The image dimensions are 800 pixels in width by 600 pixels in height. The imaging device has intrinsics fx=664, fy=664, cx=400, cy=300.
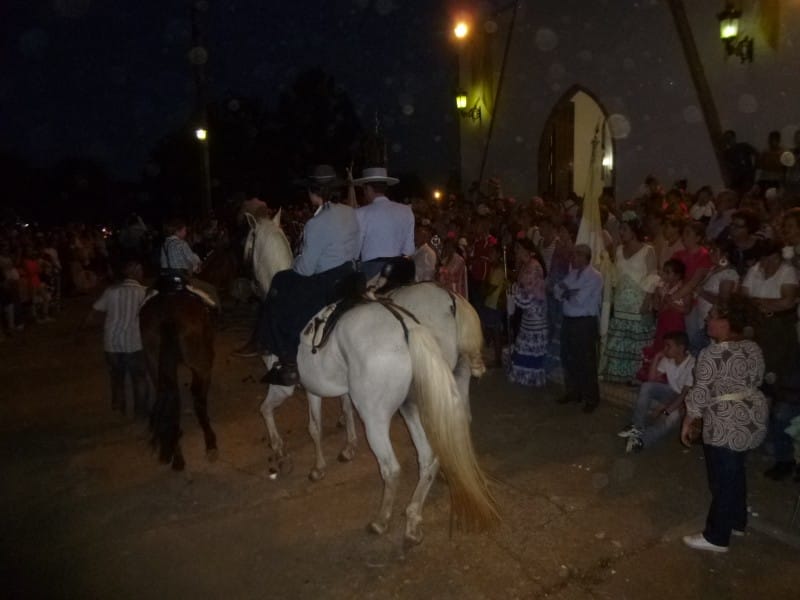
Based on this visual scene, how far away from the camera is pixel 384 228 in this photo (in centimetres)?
604

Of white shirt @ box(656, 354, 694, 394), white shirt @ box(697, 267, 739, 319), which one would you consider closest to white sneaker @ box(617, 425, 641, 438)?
white shirt @ box(656, 354, 694, 394)

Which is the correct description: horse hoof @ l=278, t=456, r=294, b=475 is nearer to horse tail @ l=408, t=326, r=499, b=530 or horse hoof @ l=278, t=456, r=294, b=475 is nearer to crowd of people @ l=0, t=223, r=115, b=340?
horse tail @ l=408, t=326, r=499, b=530

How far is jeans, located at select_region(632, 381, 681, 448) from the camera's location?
614 centimetres

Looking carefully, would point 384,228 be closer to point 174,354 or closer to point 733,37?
point 174,354

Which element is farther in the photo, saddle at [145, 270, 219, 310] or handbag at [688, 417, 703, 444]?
saddle at [145, 270, 219, 310]

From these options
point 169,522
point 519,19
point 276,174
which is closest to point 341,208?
point 169,522

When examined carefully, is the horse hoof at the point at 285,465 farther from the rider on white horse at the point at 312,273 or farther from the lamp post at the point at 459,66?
the lamp post at the point at 459,66

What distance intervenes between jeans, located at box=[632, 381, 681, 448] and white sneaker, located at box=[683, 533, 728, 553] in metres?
1.61

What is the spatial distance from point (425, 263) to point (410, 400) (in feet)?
11.9

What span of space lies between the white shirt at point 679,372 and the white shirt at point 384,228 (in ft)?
8.86

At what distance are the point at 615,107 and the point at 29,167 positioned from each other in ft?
156

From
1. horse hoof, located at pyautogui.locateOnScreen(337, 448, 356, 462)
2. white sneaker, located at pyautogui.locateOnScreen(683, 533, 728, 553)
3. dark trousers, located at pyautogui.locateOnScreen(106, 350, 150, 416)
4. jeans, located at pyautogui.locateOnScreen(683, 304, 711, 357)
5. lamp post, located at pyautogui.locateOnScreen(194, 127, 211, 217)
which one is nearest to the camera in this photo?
white sneaker, located at pyautogui.locateOnScreen(683, 533, 728, 553)

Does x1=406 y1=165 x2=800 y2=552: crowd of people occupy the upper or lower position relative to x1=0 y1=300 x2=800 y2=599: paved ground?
upper

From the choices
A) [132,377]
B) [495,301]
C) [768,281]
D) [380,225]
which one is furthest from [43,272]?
[768,281]
